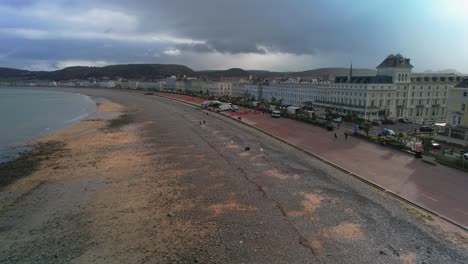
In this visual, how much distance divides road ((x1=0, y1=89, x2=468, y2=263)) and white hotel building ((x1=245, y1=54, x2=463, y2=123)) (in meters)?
29.1

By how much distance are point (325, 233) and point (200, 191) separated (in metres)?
6.55

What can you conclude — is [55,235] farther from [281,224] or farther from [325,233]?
[325,233]

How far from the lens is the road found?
32.1 ft

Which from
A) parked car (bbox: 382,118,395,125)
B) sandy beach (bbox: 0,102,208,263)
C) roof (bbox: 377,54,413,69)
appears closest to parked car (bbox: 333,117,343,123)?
parked car (bbox: 382,118,395,125)

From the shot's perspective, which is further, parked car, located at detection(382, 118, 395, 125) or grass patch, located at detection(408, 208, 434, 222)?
parked car, located at detection(382, 118, 395, 125)

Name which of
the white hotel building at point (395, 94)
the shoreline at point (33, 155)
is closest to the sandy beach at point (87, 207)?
the shoreline at point (33, 155)

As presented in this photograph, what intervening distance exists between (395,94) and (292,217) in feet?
137

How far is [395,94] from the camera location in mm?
45844

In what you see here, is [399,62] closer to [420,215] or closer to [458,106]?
[458,106]

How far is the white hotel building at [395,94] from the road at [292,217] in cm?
2910

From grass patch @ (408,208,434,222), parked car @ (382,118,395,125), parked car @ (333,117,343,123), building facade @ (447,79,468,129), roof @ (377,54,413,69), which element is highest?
roof @ (377,54,413,69)

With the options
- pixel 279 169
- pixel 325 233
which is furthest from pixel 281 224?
pixel 279 169

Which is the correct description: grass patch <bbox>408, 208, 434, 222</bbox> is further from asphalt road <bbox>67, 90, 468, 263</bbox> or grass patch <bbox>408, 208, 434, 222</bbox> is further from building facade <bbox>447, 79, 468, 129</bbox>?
building facade <bbox>447, 79, 468, 129</bbox>

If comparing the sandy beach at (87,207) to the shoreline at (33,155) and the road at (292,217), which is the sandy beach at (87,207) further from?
the road at (292,217)
